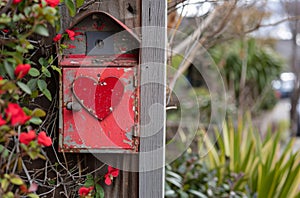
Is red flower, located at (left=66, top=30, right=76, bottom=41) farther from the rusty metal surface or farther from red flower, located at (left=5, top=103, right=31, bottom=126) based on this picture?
red flower, located at (left=5, top=103, right=31, bottom=126)

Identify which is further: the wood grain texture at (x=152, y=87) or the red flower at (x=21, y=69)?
the wood grain texture at (x=152, y=87)

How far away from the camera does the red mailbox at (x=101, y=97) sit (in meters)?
1.51

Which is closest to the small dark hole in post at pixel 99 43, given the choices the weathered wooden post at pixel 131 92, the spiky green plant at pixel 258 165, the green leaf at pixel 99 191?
the weathered wooden post at pixel 131 92

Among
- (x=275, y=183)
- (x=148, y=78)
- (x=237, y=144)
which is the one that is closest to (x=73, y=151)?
(x=148, y=78)

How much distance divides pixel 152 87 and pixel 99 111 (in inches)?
8.3

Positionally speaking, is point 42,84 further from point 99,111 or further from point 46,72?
point 99,111

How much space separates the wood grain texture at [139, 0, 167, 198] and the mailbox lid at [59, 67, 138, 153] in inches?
Answer: 3.5

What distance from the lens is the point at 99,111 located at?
1.52 meters

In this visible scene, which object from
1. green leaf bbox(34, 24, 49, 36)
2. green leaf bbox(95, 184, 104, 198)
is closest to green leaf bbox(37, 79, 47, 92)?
green leaf bbox(34, 24, 49, 36)

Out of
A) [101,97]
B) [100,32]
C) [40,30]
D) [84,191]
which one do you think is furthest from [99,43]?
[84,191]

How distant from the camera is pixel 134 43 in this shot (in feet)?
5.15

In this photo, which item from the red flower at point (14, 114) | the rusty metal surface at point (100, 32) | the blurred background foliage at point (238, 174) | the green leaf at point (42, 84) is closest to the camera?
the red flower at point (14, 114)

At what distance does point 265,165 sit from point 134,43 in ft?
5.77

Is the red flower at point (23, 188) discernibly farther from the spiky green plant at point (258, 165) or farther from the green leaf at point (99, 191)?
the spiky green plant at point (258, 165)
